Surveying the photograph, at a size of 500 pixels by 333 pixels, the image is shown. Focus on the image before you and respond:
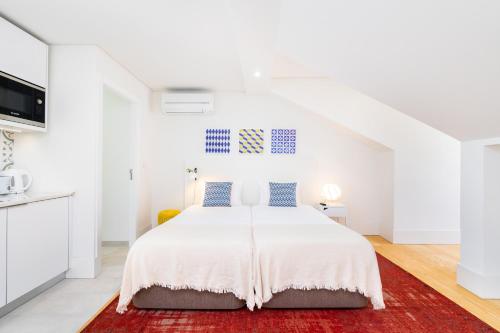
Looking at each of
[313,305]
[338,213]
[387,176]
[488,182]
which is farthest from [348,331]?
[387,176]

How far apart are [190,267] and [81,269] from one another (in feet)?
4.89

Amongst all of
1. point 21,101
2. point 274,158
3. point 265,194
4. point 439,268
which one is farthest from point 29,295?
point 439,268

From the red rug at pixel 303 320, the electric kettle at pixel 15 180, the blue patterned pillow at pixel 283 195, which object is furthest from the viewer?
the blue patterned pillow at pixel 283 195

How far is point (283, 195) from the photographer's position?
3.97 m

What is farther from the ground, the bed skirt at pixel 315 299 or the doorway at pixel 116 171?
the doorway at pixel 116 171

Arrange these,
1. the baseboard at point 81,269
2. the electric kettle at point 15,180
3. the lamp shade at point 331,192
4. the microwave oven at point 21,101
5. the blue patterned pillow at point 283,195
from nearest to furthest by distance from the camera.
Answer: the microwave oven at point 21,101
the electric kettle at point 15,180
the baseboard at point 81,269
the blue patterned pillow at point 283,195
the lamp shade at point 331,192

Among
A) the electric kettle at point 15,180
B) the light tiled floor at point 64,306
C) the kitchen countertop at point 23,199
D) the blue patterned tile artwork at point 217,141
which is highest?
the blue patterned tile artwork at point 217,141

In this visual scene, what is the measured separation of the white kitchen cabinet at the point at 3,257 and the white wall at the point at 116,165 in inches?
81.6

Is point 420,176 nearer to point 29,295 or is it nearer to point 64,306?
point 64,306

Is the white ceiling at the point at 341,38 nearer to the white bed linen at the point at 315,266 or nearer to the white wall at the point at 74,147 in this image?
the white wall at the point at 74,147

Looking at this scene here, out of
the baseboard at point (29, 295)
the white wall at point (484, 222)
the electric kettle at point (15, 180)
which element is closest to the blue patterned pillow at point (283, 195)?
the white wall at point (484, 222)

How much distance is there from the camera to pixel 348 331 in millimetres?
1899

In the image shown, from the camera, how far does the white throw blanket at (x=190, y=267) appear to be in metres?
2.11

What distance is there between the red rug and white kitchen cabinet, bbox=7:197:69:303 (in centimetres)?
70
